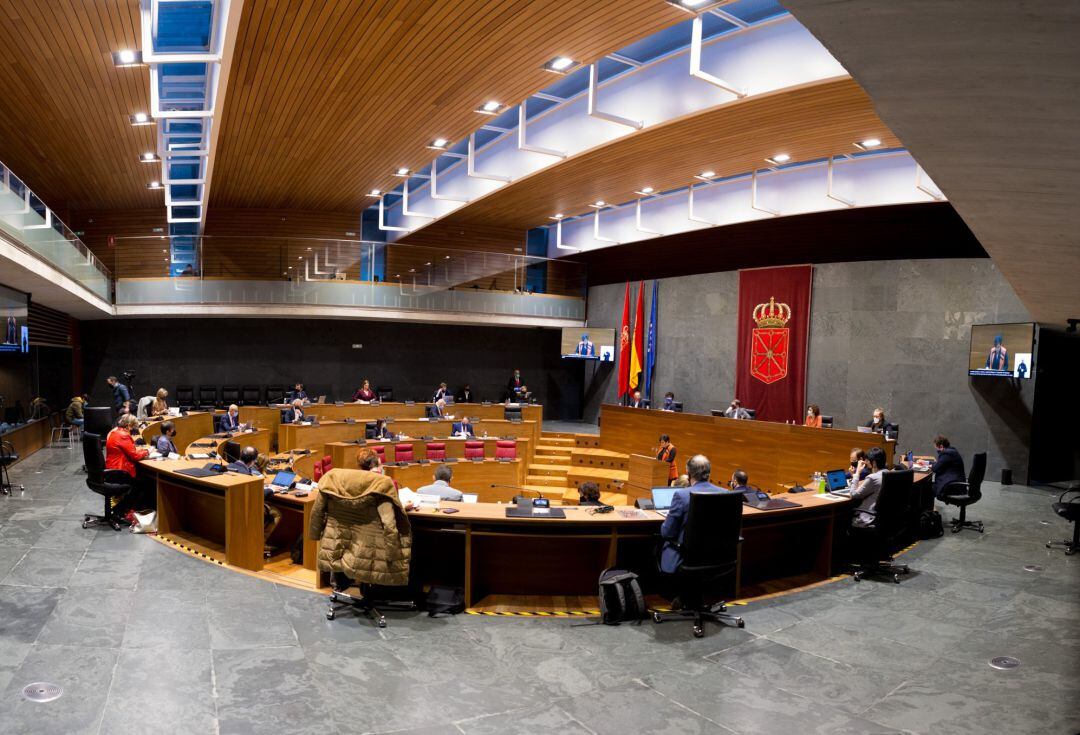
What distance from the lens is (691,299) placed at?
16766mm

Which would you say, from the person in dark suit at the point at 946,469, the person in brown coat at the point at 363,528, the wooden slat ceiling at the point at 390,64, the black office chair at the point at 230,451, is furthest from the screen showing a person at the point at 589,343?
the person in brown coat at the point at 363,528

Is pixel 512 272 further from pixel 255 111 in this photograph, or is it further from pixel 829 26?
pixel 829 26

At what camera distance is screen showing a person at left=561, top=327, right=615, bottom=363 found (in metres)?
18.7

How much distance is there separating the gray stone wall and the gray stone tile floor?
7.29 metres

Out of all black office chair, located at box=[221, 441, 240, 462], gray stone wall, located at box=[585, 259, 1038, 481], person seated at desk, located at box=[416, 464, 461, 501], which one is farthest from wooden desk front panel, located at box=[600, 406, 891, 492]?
black office chair, located at box=[221, 441, 240, 462]

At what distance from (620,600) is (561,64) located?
6104 mm

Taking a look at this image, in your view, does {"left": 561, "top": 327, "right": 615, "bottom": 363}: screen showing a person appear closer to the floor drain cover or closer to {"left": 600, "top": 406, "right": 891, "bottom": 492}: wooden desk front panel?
{"left": 600, "top": 406, "right": 891, "bottom": 492}: wooden desk front panel

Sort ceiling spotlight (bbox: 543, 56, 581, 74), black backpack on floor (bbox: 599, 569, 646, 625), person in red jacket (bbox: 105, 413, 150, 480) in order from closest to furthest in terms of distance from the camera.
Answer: black backpack on floor (bbox: 599, 569, 646, 625) < person in red jacket (bbox: 105, 413, 150, 480) < ceiling spotlight (bbox: 543, 56, 581, 74)

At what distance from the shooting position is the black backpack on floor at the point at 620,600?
15.4 ft

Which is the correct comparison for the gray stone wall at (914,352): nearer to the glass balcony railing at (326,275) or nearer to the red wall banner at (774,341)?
the red wall banner at (774,341)

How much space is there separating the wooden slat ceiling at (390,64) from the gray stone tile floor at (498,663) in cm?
540

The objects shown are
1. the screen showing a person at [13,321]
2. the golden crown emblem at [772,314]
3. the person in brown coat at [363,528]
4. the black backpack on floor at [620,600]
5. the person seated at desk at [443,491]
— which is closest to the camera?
the person in brown coat at [363,528]

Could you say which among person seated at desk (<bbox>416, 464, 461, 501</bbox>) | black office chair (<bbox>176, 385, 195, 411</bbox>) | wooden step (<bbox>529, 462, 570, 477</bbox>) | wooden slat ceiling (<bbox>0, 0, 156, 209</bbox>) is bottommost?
wooden step (<bbox>529, 462, 570, 477</bbox>)

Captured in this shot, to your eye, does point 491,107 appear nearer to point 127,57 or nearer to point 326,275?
point 127,57
